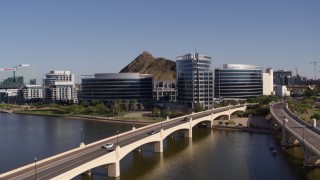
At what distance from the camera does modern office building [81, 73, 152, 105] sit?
159 meters

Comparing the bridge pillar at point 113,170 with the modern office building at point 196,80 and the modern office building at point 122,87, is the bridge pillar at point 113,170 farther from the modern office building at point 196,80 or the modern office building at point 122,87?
the modern office building at point 122,87

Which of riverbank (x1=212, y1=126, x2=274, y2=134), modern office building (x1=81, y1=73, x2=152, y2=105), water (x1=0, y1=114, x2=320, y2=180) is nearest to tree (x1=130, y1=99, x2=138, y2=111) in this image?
modern office building (x1=81, y1=73, x2=152, y2=105)

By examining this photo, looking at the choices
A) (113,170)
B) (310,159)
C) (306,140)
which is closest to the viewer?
(113,170)

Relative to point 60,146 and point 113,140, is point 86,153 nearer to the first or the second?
point 113,140

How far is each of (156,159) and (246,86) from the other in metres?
108

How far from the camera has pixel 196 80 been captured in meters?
138

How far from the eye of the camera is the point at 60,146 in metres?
73.4

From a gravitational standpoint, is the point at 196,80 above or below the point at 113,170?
above

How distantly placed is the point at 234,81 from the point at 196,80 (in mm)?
27345

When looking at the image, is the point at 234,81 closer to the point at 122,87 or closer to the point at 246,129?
the point at 122,87

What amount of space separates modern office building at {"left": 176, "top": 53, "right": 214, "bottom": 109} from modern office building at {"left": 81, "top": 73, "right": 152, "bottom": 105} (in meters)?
23.5

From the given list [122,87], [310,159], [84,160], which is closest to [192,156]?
[310,159]

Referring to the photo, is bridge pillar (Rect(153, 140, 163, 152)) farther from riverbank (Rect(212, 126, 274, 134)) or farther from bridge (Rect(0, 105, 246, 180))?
riverbank (Rect(212, 126, 274, 134))

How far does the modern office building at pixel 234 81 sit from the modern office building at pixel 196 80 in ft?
53.4
